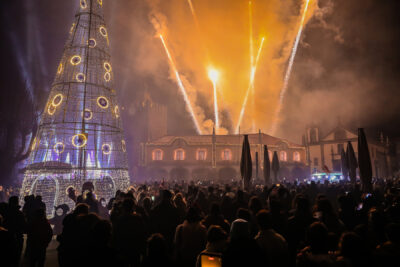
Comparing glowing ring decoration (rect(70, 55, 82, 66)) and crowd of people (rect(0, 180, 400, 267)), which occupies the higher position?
glowing ring decoration (rect(70, 55, 82, 66))

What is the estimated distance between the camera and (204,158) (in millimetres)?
49938

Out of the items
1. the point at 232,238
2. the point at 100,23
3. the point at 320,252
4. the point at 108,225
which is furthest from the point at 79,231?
the point at 100,23

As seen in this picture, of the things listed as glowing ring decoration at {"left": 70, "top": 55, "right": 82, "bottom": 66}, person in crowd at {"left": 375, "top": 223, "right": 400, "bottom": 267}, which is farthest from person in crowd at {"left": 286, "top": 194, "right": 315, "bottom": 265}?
glowing ring decoration at {"left": 70, "top": 55, "right": 82, "bottom": 66}

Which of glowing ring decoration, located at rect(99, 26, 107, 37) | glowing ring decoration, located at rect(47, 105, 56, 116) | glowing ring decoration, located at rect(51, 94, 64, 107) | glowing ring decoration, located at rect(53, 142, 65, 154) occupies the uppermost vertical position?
glowing ring decoration, located at rect(99, 26, 107, 37)

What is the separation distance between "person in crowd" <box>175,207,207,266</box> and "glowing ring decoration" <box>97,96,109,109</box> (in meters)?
8.66

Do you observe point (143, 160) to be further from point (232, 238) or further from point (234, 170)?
point (232, 238)

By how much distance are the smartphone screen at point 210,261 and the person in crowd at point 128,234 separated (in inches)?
74.3

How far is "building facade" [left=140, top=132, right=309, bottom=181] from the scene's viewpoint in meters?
48.8

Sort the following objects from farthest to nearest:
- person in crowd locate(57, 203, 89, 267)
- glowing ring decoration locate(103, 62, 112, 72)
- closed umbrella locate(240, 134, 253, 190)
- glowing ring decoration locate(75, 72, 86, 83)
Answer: closed umbrella locate(240, 134, 253, 190), glowing ring decoration locate(103, 62, 112, 72), glowing ring decoration locate(75, 72, 86, 83), person in crowd locate(57, 203, 89, 267)

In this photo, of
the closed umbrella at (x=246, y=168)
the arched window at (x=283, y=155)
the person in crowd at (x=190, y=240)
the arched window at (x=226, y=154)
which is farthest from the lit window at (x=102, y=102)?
the arched window at (x=283, y=155)

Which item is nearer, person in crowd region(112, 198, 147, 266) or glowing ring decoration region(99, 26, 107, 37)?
person in crowd region(112, 198, 147, 266)

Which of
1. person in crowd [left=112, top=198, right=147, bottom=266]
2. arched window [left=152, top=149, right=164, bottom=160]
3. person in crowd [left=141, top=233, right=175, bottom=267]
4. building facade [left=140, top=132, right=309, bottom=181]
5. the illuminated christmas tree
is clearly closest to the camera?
person in crowd [left=141, top=233, right=175, bottom=267]

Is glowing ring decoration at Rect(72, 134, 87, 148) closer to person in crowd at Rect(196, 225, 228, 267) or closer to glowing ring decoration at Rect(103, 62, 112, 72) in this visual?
glowing ring decoration at Rect(103, 62, 112, 72)

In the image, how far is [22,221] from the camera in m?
5.95
